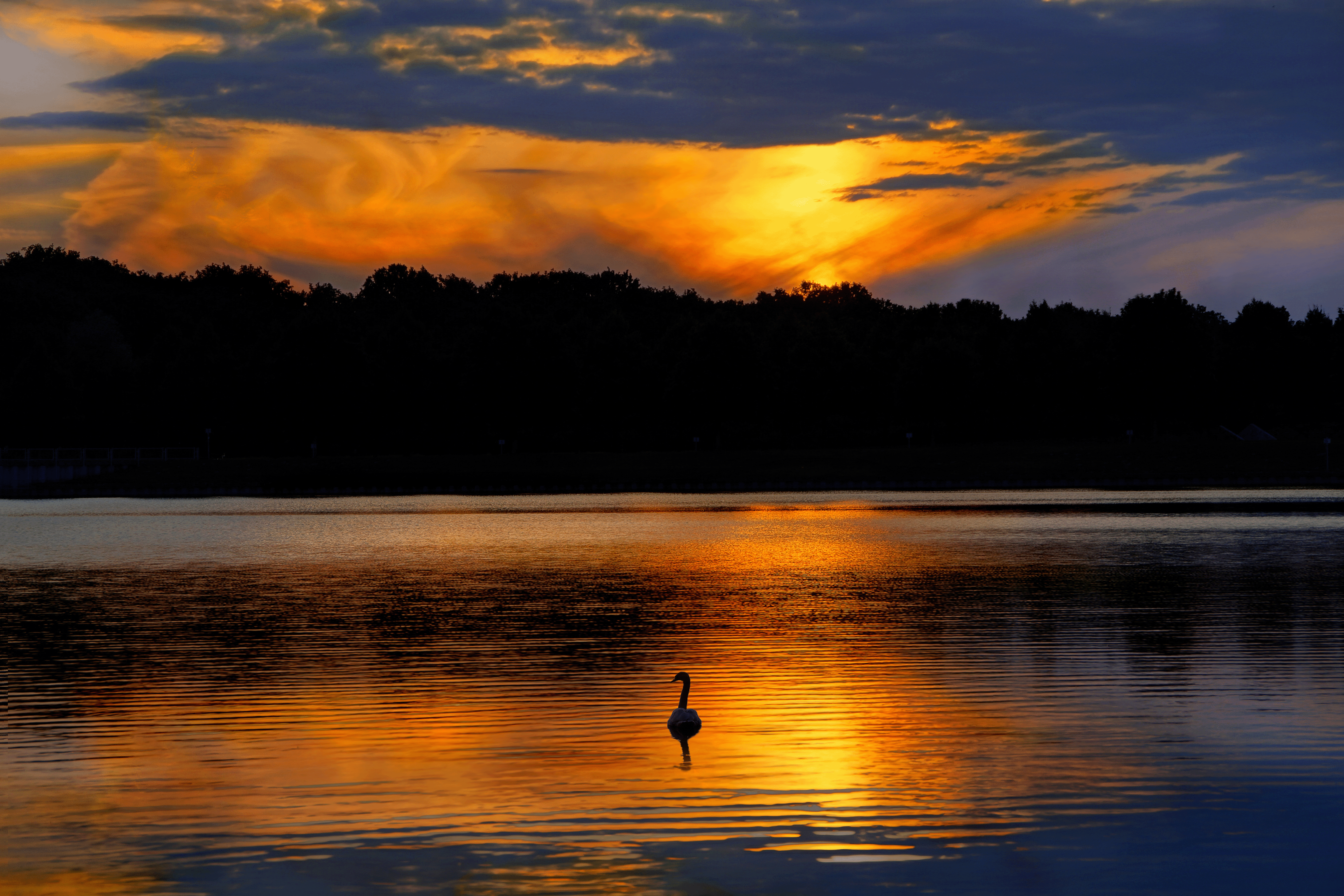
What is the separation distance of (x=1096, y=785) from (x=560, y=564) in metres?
31.3

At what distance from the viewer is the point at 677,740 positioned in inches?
700

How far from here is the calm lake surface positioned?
40.9 ft

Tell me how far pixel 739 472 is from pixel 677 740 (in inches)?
4252

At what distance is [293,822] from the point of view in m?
13.9

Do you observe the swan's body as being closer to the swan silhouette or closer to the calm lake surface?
the swan silhouette

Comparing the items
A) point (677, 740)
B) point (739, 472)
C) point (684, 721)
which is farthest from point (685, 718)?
point (739, 472)

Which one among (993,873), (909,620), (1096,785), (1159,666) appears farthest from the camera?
(909,620)

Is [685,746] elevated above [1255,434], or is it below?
below

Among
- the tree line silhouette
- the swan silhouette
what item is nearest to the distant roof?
the tree line silhouette

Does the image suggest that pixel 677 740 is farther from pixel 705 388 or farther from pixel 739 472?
pixel 705 388

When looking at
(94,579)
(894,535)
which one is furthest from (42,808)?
(894,535)

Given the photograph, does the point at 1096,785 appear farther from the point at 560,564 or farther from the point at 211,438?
the point at 211,438

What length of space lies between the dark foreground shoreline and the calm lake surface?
7347 centimetres

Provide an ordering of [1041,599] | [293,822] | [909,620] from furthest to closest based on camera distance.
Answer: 1. [1041,599]
2. [909,620]
3. [293,822]
